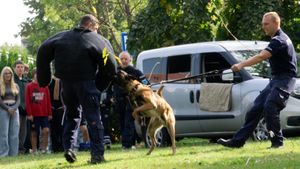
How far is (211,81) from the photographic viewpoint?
606 inches

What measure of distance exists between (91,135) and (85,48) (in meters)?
1.15

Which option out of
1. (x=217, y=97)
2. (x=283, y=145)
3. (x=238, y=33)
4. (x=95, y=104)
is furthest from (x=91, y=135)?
(x=238, y=33)

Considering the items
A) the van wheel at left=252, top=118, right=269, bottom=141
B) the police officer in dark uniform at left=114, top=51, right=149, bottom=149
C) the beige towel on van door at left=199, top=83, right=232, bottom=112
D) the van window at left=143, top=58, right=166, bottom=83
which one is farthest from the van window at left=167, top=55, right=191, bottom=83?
the van wheel at left=252, top=118, right=269, bottom=141

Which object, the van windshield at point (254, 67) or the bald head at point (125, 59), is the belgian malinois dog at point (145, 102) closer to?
the bald head at point (125, 59)

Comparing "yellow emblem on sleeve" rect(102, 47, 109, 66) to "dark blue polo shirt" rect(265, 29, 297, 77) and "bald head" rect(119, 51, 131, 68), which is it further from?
"bald head" rect(119, 51, 131, 68)

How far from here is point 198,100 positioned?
15500 mm

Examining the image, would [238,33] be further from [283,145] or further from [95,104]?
[95,104]

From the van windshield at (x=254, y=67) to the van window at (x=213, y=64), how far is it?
10.3 inches

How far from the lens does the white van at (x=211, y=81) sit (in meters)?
14.6

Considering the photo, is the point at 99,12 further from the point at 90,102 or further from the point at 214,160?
the point at 214,160

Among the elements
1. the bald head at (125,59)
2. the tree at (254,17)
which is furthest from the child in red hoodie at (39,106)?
the tree at (254,17)

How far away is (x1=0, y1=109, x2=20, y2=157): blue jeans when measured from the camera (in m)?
15.7

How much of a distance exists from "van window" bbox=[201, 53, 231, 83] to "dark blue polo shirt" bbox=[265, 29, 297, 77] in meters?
3.70

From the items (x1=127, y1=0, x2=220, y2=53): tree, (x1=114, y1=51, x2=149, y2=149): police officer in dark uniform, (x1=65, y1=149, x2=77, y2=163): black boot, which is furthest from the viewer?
(x1=127, y1=0, x2=220, y2=53): tree
